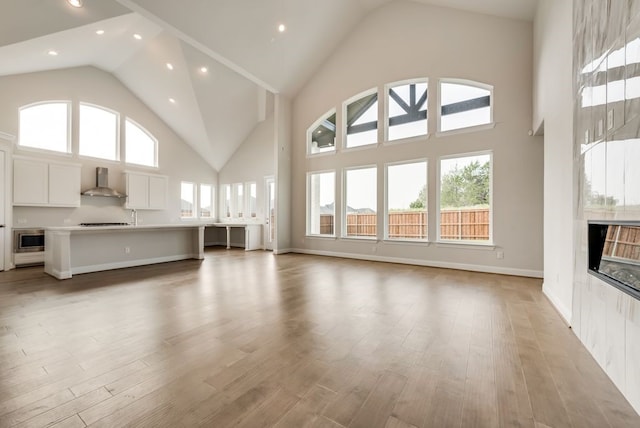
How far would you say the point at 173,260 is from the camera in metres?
6.17

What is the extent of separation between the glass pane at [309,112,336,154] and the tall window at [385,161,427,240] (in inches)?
74.8

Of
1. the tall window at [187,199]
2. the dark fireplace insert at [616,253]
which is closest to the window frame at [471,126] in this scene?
the dark fireplace insert at [616,253]

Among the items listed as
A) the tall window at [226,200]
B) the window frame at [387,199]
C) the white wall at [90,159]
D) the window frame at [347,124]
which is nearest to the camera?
the window frame at [387,199]

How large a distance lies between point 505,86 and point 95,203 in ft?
32.3

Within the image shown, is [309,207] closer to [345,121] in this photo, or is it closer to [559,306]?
[345,121]

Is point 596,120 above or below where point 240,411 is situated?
above

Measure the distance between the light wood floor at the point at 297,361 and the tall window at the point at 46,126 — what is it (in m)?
4.54

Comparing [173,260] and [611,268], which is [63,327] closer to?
[173,260]

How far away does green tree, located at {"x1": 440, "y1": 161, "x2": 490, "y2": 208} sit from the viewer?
16.4 ft

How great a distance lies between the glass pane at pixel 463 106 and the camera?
501cm


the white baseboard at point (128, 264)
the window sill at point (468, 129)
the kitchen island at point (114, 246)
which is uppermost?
the window sill at point (468, 129)

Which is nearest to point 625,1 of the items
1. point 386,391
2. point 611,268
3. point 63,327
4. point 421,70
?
point 611,268

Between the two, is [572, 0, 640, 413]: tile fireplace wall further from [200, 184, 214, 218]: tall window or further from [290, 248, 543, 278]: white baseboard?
[200, 184, 214, 218]: tall window

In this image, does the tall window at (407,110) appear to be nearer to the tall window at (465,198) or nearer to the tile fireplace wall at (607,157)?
the tall window at (465,198)
